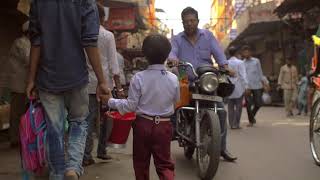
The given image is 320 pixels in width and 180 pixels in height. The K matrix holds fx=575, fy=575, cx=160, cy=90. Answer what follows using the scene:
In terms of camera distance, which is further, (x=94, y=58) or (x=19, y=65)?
(x=19, y=65)

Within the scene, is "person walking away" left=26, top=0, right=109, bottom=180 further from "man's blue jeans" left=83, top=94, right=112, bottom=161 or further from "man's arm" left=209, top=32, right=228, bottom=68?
"man's arm" left=209, top=32, right=228, bottom=68

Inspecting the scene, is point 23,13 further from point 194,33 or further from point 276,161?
point 276,161

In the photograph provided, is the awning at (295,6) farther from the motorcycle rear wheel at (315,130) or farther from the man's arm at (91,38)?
the man's arm at (91,38)

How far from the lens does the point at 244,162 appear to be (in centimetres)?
766

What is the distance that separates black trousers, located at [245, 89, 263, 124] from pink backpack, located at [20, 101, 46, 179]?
9285mm

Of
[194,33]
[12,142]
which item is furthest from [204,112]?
[12,142]

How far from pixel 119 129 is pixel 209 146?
99 cm

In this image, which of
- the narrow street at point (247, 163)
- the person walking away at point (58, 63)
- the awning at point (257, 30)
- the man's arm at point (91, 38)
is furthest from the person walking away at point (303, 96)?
the person walking away at point (58, 63)

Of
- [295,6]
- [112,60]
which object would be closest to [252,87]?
[295,6]

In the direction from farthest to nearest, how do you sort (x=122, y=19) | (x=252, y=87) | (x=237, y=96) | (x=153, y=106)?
(x=122, y=19)
(x=252, y=87)
(x=237, y=96)
(x=153, y=106)

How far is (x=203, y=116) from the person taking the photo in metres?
6.61

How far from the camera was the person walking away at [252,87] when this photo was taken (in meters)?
13.3

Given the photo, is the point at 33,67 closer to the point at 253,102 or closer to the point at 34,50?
the point at 34,50

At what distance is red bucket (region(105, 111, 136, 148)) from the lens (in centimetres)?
580
